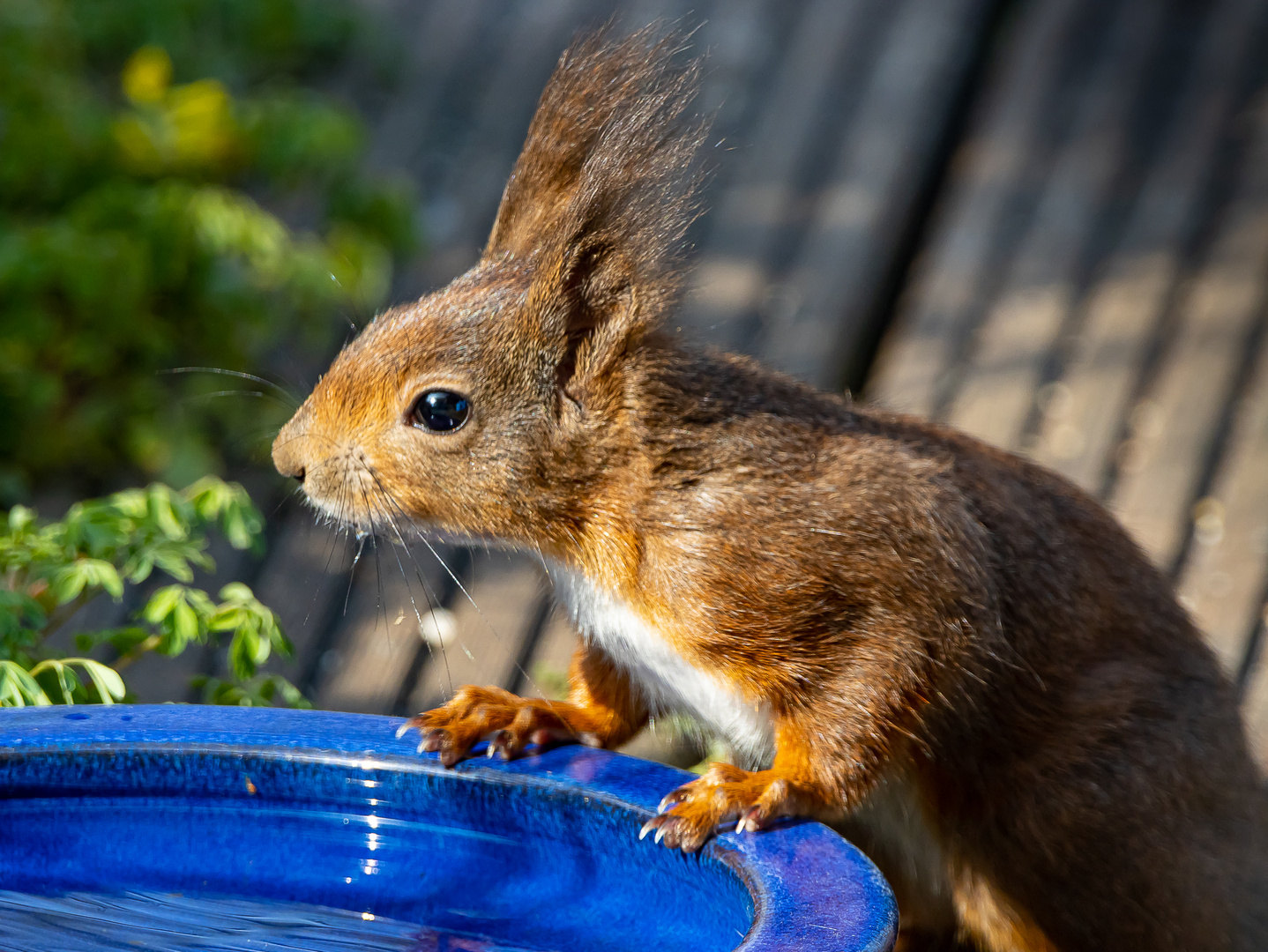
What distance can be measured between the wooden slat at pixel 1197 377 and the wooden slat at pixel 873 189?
92cm

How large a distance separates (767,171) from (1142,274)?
128 centimetres

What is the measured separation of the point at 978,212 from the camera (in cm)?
488

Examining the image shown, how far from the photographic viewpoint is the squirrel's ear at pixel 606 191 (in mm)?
2145

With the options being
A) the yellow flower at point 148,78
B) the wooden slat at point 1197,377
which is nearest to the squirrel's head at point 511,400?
the wooden slat at point 1197,377

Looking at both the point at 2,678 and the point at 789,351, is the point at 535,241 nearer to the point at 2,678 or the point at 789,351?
the point at 2,678

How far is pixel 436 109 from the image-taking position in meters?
5.29

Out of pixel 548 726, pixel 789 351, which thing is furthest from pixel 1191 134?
pixel 548 726

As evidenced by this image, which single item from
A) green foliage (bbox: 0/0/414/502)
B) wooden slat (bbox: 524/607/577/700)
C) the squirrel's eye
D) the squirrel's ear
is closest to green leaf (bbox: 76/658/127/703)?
the squirrel's eye

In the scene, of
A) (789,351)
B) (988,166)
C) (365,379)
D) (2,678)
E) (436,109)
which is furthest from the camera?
(436,109)

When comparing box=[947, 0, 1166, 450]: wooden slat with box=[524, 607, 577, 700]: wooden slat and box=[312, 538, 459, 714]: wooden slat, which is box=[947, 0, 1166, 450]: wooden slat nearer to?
box=[524, 607, 577, 700]: wooden slat

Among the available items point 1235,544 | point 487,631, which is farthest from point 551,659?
point 1235,544

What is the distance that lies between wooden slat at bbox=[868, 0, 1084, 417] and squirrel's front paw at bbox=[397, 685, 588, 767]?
225 cm

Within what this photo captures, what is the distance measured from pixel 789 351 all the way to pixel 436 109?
1.65 metres

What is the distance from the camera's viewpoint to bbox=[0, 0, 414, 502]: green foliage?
3953 mm
